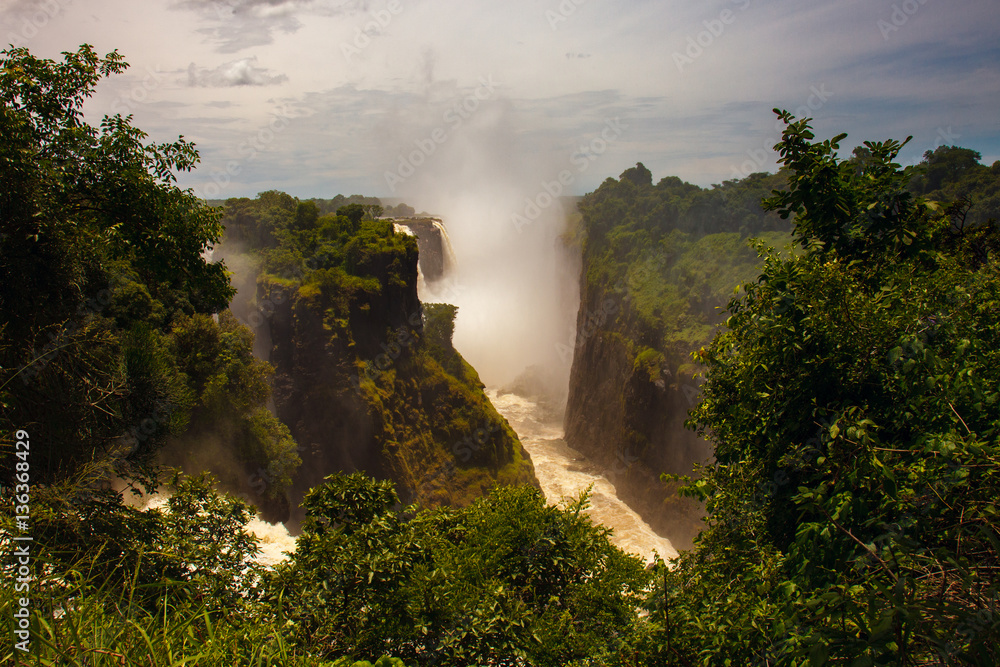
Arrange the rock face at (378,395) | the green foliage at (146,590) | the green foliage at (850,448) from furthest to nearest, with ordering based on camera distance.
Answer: the rock face at (378,395) → the green foliage at (146,590) → the green foliage at (850,448)

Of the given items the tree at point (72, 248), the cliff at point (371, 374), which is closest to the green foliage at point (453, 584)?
the tree at point (72, 248)

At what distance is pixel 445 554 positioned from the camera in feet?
26.2

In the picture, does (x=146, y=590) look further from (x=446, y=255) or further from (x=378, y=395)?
(x=446, y=255)

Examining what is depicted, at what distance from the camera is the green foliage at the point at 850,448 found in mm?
3473

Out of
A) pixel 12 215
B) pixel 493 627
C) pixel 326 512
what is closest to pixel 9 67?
pixel 12 215

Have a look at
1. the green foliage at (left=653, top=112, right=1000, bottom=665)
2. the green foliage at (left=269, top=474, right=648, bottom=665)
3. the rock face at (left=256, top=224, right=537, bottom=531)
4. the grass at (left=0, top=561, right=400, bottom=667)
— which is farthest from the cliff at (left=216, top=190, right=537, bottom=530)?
the grass at (left=0, top=561, right=400, bottom=667)

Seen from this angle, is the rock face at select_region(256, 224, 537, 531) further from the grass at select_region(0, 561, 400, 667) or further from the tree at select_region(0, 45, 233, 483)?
the grass at select_region(0, 561, 400, 667)

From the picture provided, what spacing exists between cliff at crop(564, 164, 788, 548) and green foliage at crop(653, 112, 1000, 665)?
67.4ft

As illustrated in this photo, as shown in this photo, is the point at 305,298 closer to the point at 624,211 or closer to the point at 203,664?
the point at 203,664

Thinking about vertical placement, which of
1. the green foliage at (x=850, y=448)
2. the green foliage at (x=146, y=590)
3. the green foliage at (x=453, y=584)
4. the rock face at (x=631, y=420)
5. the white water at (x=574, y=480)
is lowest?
the white water at (x=574, y=480)

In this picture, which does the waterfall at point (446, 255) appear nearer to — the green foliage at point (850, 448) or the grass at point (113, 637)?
the green foliage at point (850, 448)

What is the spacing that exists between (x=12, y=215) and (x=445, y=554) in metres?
7.04

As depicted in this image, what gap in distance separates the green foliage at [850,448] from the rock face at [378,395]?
22.3 meters

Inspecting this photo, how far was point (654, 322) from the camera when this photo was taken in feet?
129
